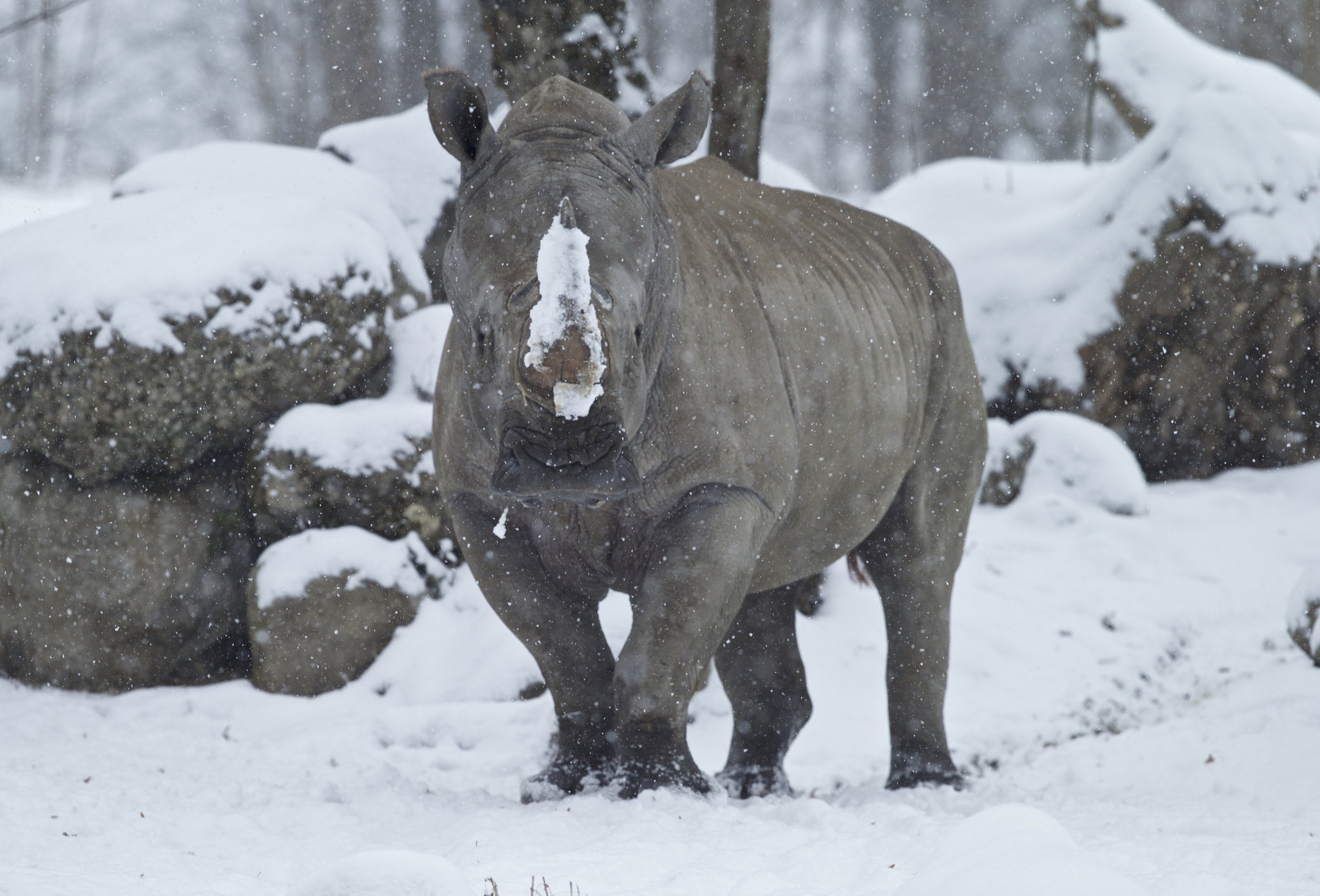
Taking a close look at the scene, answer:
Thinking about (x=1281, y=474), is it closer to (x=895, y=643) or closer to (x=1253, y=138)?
(x=1253, y=138)

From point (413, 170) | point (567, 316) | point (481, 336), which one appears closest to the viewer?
point (567, 316)

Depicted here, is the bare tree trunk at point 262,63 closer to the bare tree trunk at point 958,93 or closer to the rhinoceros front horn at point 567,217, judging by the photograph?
the bare tree trunk at point 958,93

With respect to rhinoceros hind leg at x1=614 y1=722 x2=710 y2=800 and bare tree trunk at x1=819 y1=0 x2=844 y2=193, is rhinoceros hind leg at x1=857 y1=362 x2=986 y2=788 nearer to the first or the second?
rhinoceros hind leg at x1=614 y1=722 x2=710 y2=800

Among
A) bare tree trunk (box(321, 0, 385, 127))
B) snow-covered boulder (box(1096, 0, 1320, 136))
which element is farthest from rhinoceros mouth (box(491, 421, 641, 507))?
bare tree trunk (box(321, 0, 385, 127))

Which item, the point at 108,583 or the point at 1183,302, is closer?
the point at 108,583

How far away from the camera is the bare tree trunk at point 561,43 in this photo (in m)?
6.83

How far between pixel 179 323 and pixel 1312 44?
538 inches

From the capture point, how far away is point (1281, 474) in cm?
946

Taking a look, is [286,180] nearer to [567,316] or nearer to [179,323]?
[179,323]

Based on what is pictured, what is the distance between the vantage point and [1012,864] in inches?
82.5

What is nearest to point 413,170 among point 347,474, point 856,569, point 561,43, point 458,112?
point 561,43

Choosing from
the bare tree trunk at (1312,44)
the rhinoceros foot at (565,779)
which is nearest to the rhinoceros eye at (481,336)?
the rhinoceros foot at (565,779)

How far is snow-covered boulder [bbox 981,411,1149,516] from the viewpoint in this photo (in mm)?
8883

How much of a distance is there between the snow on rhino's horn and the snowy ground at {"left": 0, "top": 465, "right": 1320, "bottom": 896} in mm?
995
